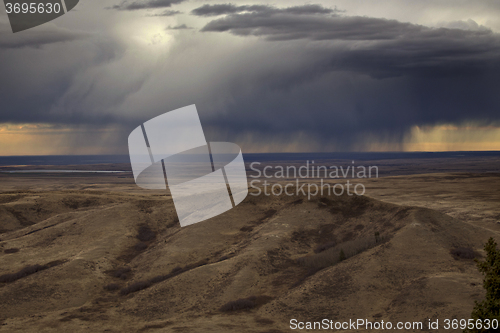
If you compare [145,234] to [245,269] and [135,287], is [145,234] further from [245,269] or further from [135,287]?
[245,269]

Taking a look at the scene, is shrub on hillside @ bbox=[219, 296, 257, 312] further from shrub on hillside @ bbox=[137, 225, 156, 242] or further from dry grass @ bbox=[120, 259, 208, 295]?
shrub on hillside @ bbox=[137, 225, 156, 242]

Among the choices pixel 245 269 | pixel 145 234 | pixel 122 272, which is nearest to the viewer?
pixel 245 269

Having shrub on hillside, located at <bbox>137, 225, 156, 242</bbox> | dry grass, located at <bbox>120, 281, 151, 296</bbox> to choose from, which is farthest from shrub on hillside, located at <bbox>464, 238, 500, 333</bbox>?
shrub on hillside, located at <bbox>137, 225, 156, 242</bbox>

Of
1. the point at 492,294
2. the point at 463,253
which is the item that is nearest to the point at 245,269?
the point at 463,253

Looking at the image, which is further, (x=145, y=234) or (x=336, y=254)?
(x=145, y=234)

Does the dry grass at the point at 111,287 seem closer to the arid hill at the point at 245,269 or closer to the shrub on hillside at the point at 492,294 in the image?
the arid hill at the point at 245,269

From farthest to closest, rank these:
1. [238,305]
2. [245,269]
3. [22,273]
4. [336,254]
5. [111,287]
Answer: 1. [22,273]
2. [336,254]
3. [111,287]
4. [245,269]
5. [238,305]

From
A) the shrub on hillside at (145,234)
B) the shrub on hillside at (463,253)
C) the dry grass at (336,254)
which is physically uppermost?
the shrub on hillside at (463,253)

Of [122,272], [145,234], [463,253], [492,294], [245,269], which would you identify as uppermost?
[492,294]

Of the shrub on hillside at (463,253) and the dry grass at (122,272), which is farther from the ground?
the shrub on hillside at (463,253)

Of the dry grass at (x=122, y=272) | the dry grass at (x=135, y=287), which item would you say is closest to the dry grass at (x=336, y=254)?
the dry grass at (x=135, y=287)

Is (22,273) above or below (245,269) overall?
above

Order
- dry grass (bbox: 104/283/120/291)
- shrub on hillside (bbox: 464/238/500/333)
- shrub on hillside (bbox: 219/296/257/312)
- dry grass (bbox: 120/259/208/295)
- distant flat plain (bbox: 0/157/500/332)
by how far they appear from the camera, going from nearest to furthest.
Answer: shrub on hillside (bbox: 464/238/500/333), distant flat plain (bbox: 0/157/500/332), shrub on hillside (bbox: 219/296/257/312), dry grass (bbox: 120/259/208/295), dry grass (bbox: 104/283/120/291)

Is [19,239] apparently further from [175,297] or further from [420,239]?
[420,239]
